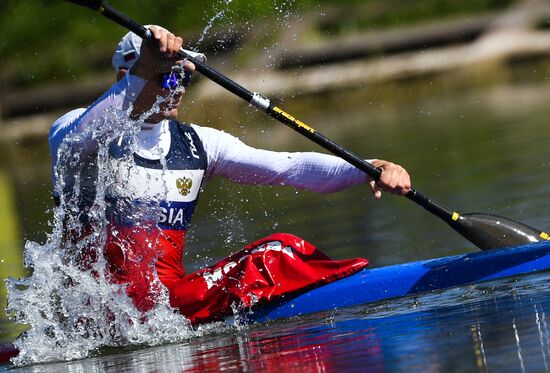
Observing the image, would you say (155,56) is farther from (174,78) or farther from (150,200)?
(150,200)

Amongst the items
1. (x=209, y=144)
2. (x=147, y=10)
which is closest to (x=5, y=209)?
(x=209, y=144)

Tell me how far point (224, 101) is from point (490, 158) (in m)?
13.6

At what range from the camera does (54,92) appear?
28.3m

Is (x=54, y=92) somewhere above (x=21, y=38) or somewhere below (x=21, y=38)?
below

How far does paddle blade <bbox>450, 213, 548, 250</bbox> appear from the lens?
6758 mm

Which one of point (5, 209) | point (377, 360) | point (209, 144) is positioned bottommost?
point (377, 360)

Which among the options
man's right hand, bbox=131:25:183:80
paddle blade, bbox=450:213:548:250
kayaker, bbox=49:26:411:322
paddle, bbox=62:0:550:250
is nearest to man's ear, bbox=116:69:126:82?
kayaker, bbox=49:26:411:322

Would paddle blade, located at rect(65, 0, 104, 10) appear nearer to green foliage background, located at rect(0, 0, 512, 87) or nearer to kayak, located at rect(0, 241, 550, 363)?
kayak, located at rect(0, 241, 550, 363)

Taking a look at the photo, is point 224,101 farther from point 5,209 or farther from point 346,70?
point 5,209

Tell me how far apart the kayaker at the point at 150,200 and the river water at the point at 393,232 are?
26cm

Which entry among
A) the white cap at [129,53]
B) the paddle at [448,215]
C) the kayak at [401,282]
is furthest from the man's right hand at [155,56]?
the kayak at [401,282]

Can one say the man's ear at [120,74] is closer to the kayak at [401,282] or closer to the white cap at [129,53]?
the white cap at [129,53]

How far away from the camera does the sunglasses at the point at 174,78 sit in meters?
6.06

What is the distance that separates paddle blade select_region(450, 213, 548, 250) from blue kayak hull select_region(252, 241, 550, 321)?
273mm
